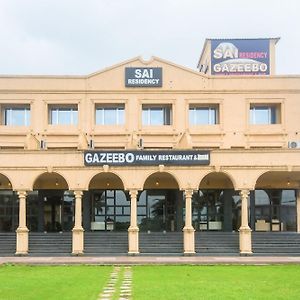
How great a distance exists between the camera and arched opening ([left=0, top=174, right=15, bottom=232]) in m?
41.2

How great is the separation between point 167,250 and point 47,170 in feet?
27.5

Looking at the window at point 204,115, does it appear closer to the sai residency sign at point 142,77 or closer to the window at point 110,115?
the sai residency sign at point 142,77

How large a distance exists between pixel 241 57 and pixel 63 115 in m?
17.3

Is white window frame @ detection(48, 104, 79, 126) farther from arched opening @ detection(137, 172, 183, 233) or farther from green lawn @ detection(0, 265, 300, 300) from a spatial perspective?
green lawn @ detection(0, 265, 300, 300)

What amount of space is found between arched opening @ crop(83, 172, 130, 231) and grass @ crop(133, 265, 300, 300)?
41.9 ft

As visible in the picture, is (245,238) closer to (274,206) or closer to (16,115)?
(274,206)

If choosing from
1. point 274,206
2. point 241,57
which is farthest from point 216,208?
point 241,57

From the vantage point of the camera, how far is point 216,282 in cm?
2181

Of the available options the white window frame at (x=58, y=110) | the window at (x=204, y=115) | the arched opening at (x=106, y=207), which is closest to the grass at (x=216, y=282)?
the arched opening at (x=106, y=207)

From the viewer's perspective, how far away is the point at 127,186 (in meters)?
35.7

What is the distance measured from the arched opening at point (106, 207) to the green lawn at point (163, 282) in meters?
12.1

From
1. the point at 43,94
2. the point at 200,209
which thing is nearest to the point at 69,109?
the point at 43,94

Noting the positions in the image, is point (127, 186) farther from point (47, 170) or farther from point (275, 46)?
point (275, 46)

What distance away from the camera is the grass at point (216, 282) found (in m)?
18.4
